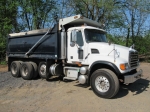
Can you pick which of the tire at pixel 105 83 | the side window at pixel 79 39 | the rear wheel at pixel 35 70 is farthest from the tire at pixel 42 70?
the tire at pixel 105 83

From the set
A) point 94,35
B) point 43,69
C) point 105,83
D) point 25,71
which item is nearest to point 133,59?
point 105,83

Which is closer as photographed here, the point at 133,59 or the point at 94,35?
the point at 133,59

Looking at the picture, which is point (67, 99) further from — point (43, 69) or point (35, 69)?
point (35, 69)

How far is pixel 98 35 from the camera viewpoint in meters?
7.52

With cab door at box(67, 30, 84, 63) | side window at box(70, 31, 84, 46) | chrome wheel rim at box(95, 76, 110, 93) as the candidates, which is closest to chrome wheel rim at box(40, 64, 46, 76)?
cab door at box(67, 30, 84, 63)

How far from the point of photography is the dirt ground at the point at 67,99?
198 inches

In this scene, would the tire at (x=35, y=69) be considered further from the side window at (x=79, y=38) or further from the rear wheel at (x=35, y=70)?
the side window at (x=79, y=38)

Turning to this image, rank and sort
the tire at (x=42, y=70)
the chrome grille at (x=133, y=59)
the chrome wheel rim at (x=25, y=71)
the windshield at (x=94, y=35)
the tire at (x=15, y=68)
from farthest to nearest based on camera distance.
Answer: the tire at (x=15, y=68) < the chrome wheel rim at (x=25, y=71) < the tire at (x=42, y=70) < the windshield at (x=94, y=35) < the chrome grille at (x=133, y=59)

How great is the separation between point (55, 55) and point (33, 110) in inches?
135

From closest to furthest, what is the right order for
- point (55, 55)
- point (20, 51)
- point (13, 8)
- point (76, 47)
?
point (76, 47) → point (55, 55) → point (20, 51) → point (13, 8)

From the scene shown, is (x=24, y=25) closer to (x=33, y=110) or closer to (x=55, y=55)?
(x=55, y=55)

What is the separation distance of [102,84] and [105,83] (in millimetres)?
129

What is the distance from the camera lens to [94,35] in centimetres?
732

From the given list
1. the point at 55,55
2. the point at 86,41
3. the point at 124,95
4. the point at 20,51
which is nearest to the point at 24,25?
the point at 20,51
